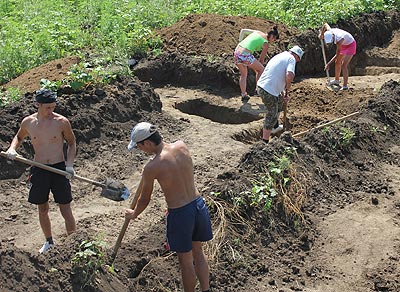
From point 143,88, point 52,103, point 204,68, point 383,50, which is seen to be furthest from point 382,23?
point 52,103

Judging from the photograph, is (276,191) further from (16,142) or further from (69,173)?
(16,142)

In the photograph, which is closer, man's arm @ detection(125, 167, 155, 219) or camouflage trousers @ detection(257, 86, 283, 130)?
man's arm @ detection(125, 167, 155, 219)

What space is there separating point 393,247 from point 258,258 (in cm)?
180

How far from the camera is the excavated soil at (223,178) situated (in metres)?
8.57

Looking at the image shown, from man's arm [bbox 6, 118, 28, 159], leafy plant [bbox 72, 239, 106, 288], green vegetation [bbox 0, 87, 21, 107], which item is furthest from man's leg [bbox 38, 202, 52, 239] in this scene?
green vegetation [bbox 0, 87, 21, 107]

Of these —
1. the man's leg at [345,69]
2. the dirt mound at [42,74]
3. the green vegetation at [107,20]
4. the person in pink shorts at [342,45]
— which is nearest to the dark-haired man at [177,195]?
the dirt mound at [42,74]

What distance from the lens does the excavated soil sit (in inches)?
337

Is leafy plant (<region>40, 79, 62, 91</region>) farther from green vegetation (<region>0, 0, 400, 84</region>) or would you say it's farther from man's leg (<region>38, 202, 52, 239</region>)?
man's leg (<region>38, 202, 52, 239</region>)

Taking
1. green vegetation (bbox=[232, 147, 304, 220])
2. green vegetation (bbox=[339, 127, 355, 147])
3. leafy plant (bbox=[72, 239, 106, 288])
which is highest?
leafy plant (bbox=[72, 239, 106, 288])

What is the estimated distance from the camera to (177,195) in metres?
7.59

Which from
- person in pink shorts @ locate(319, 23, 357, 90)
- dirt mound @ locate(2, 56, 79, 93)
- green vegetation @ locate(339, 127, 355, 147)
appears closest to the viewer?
green vegetation @ locate(339, 127, 355, 147)

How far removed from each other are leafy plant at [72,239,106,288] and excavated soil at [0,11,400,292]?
0.06 meters

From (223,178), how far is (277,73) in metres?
2.97

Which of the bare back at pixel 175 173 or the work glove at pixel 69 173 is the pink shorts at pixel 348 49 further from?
the bare back at pixel 175 173
